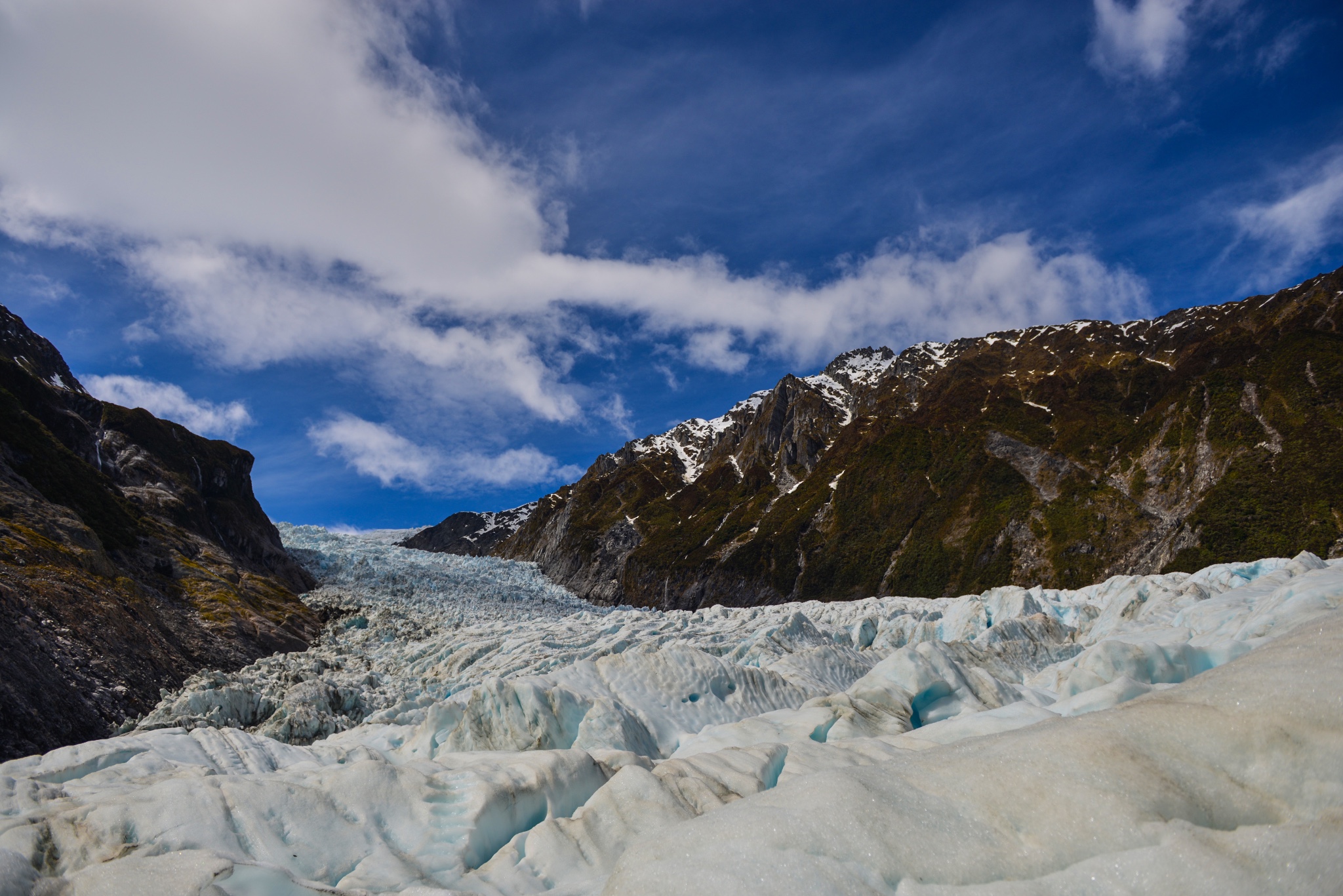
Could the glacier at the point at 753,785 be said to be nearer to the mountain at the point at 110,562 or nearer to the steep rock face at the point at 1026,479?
the mountain at the point at 110,562

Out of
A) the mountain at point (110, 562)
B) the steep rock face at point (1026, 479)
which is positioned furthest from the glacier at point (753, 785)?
the steep rock face at point (1026, 479)

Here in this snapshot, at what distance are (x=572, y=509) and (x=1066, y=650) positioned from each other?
543 ft

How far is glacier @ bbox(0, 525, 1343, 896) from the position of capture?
19.4 ft

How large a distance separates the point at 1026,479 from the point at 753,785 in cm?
10822

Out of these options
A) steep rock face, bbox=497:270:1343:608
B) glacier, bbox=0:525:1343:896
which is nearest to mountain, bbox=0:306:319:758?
glacier, bbox=0:525:1343:896

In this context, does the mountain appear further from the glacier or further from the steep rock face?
the steep rock face

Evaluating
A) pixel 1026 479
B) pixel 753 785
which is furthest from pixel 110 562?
pixel 1026 479

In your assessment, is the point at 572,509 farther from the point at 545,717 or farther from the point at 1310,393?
the point at 545,717

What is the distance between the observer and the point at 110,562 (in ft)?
117

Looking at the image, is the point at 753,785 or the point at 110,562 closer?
the point at 753,785

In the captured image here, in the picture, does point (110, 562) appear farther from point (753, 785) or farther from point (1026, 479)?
point (1026, 479)

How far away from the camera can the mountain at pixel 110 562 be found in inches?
862

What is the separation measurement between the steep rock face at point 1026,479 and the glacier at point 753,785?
6944 centimetres

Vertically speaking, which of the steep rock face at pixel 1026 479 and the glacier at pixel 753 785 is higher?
the steep rock face at pixel 1026 479
